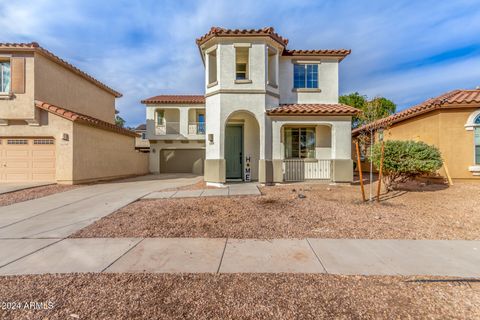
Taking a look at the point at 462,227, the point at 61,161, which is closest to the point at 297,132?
the point at 462,227

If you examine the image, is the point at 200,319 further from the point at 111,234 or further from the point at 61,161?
the point at 61,161

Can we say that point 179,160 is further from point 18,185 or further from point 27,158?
point 18,185

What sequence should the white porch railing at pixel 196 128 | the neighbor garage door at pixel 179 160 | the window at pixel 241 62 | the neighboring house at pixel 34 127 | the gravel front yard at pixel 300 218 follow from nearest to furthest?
the gravel front yard at pixel 300 218
the window at pixel 241 62
the neighboring house at pixel 34 127
the white porch railing at pixel 196 128
the neighbor garage door at pixel 179 160

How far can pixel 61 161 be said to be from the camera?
459 inches

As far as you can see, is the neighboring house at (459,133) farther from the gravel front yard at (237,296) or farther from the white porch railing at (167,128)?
the white porch railing at (167,128)

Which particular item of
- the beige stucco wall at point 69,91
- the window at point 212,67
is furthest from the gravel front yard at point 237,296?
the beige stucco wall at point 69,91

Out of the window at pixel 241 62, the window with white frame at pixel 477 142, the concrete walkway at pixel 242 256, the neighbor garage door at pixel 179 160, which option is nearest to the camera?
the concrete walkway at pixel 242 256

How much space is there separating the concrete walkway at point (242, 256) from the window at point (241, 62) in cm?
908

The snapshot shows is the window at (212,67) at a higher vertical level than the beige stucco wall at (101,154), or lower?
higher

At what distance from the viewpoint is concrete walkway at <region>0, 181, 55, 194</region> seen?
9.87 meters

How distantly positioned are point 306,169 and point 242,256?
866 cm

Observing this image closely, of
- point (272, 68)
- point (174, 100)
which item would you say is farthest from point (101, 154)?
point (272, 68)

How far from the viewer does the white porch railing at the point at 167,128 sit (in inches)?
819

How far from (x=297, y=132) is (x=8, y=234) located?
11.2 m
